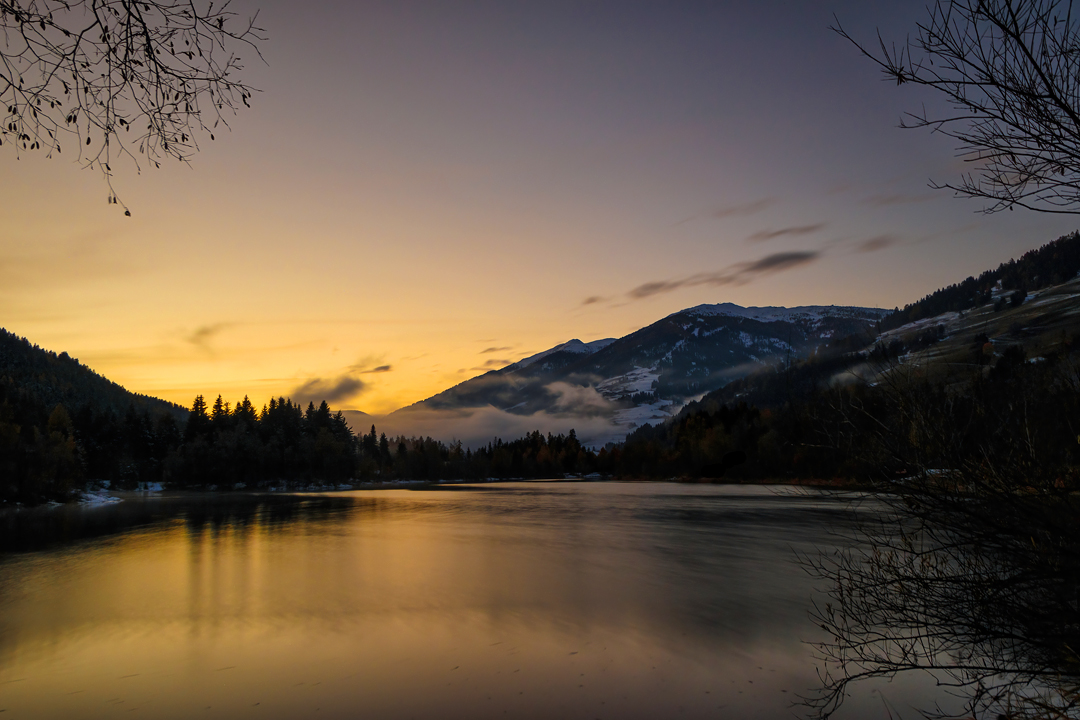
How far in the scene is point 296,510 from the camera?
177ft


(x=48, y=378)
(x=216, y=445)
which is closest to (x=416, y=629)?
(x=216, y=445)

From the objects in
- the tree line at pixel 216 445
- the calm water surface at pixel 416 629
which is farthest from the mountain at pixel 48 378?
the calm water surface at pixel 416 629

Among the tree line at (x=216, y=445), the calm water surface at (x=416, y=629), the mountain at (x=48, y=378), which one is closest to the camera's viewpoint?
the calm water surface at (x=416, y=629)

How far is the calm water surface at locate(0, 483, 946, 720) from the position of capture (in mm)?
9641

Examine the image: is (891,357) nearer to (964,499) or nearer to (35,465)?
(964,499)

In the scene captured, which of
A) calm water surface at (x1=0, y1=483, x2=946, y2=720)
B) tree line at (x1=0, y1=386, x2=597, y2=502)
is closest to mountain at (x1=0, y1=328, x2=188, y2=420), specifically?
tree line at (x1=0, y1=386, x2=597, y2=502)

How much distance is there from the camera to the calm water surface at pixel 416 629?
9641mm

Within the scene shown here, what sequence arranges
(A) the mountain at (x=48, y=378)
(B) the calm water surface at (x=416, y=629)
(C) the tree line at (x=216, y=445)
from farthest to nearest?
(A) the mountain at (x=48, y=378)
(C) the tree line at (x=216, y=445)
(B) the calm water surface at (x=416, y=629)

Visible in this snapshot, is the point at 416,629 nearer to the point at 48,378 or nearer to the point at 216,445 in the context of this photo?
the point at 216,445

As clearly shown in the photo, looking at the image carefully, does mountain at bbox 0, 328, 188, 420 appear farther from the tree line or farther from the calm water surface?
the calm water surface

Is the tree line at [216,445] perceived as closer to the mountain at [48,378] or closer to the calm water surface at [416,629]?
the mountain at [48,378]

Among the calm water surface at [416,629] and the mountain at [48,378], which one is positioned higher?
the mountain at [48,378]

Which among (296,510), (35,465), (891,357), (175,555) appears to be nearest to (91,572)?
(175,555)

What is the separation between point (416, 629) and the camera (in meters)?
14.2
